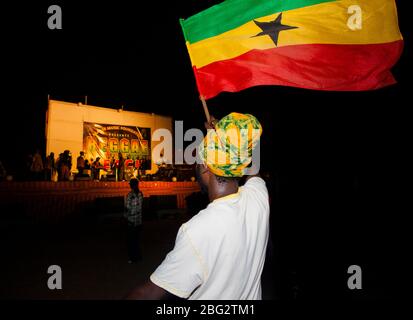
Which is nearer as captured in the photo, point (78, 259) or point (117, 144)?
point (78, 259)

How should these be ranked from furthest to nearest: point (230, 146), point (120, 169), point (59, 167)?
point (120, 169)
point (59, 167)
point (230, 146)

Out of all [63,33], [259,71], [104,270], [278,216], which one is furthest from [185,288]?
[63,33]

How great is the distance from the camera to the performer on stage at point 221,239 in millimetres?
1471

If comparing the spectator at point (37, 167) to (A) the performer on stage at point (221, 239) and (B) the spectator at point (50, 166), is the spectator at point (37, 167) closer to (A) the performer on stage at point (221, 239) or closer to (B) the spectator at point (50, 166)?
(B) the spectator at point (50, 166)

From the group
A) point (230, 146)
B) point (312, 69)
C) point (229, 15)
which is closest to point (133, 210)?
point (229, 15)

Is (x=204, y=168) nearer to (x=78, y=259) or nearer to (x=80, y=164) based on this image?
(x=78, y=259)

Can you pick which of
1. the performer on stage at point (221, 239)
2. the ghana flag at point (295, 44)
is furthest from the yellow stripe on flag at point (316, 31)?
the performer on stage at point (221, 239)

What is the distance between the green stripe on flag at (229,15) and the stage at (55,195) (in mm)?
11129

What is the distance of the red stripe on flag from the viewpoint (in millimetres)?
3318

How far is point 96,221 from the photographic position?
1367cm

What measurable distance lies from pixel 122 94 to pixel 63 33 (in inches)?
297

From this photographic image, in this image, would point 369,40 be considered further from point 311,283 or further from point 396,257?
point 396,257

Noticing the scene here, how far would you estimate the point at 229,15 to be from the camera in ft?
11.8

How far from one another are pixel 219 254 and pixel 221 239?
80 millimetres
